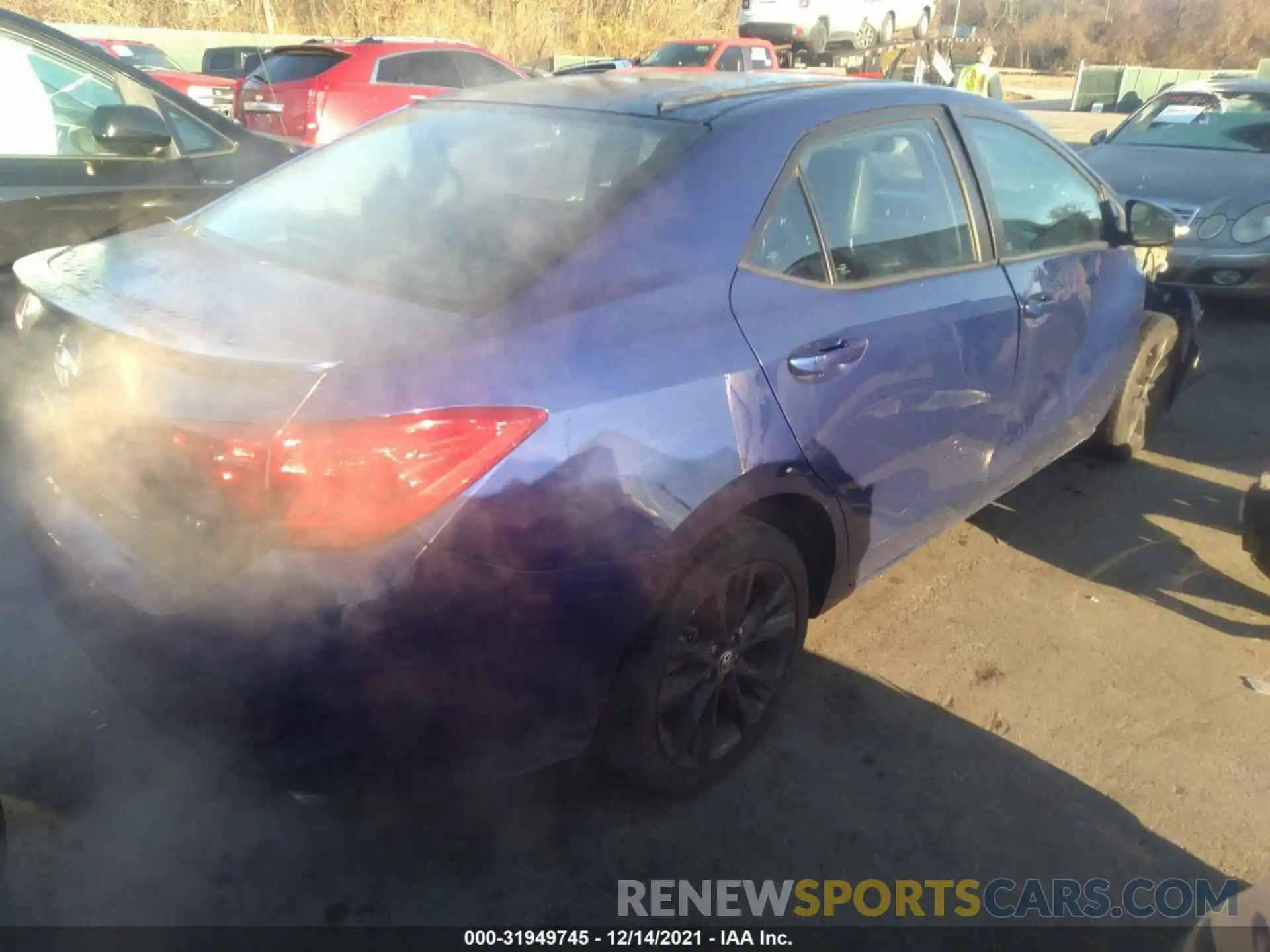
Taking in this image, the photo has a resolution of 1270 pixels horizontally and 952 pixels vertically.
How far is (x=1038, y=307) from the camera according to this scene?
3.37 metres

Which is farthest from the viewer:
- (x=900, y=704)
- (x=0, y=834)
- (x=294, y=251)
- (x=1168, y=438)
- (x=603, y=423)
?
(x=1168, y=438)

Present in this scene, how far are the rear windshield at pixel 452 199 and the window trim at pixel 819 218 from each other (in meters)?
0.27

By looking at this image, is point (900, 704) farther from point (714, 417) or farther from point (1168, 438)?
point (1168, 438)

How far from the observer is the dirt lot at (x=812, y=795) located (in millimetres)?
2281

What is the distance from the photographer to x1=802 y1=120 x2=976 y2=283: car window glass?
8.86 feet

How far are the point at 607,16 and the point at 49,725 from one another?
31809 mm

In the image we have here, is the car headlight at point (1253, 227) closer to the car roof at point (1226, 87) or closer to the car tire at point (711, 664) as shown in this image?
the car roof at point (1226, 87)

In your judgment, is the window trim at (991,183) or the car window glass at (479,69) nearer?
the window trim at (991,183)

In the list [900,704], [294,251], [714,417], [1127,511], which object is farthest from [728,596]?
[1127,511]

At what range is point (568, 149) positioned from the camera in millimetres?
2629

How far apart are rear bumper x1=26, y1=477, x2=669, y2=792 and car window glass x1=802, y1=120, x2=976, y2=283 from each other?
3.83ft

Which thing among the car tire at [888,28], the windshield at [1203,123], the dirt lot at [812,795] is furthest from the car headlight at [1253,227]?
the car tire at [888,28]

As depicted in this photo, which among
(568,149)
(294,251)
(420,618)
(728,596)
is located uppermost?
(568,149)

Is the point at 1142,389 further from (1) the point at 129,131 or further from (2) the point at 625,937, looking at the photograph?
(1) the point at 129,131
